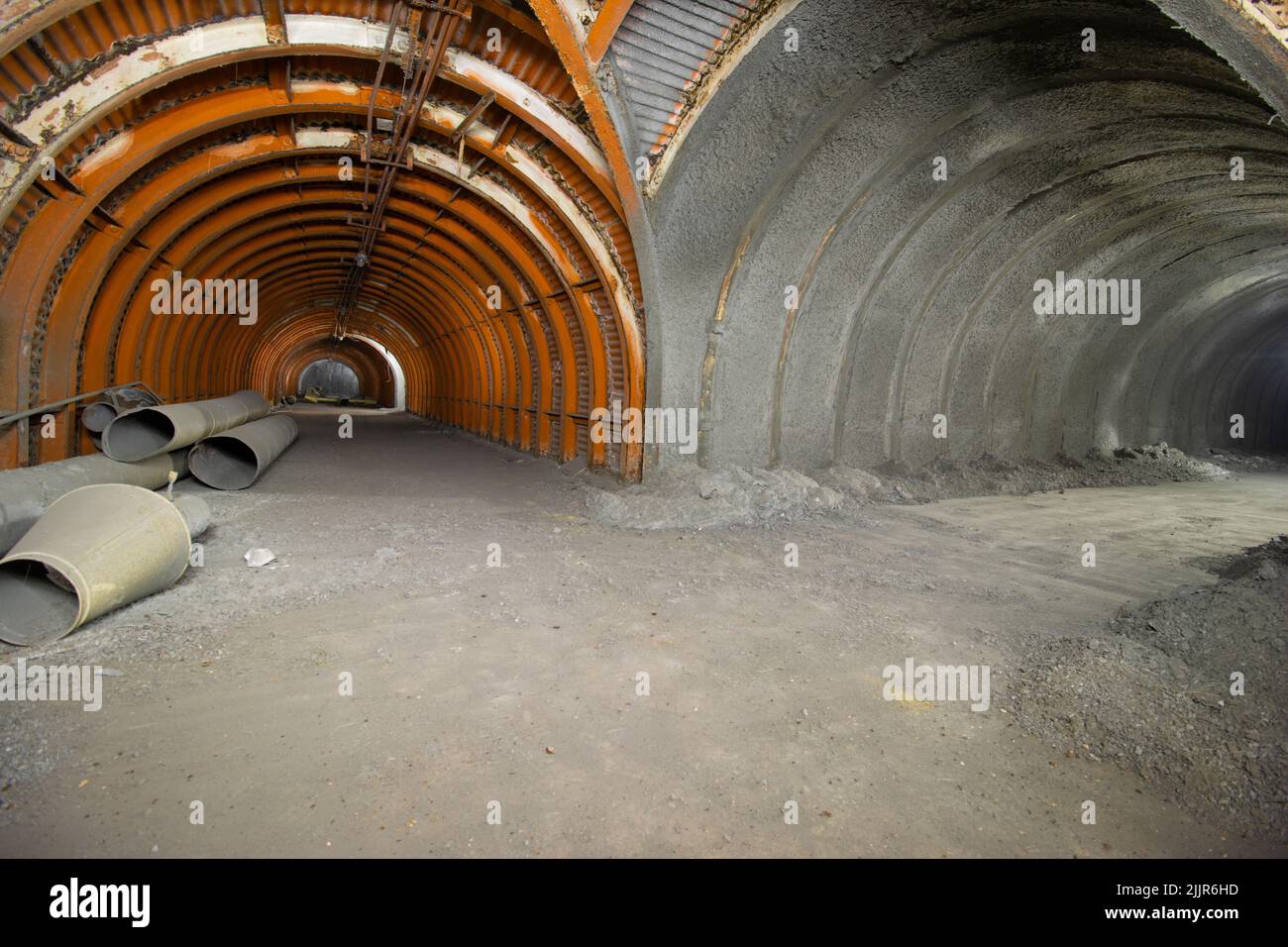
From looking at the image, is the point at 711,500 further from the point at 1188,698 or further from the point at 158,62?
the point at 158,62

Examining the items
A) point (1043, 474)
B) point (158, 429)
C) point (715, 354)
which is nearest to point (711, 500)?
point (715, 354)

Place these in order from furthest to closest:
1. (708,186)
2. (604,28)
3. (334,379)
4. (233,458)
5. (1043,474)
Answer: (334,379) < (1043,474) < (233,458) < (708,186) < (604,28)

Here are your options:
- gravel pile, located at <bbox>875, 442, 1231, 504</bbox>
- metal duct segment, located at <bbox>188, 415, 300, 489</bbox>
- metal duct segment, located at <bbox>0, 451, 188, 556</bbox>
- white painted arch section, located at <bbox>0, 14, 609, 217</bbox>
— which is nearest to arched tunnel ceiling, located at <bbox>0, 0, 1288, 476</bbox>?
white painted arch section, located at <bbox>0, 14, 609, 217</bbox>

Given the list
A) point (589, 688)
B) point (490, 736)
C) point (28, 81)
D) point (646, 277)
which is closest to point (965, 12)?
point (646, 277)

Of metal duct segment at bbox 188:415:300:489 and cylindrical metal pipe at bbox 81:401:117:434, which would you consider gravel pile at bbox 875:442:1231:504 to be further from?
cylindrical metal pipe at bbox 81:401:117:434

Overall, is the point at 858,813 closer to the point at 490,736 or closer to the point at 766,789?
the point at 766,789

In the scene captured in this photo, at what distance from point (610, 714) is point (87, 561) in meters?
3.23

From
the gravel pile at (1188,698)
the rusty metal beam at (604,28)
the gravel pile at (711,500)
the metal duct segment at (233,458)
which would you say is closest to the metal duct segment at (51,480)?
the metal duct segment at (233,458)

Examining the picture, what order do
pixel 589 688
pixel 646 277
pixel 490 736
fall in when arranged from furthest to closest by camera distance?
pixel 646 277 < pixel 589 688 < pixel 490 736

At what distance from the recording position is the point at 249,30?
22.5ft

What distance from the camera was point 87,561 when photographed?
4.15 metres

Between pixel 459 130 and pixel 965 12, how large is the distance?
5.68 m

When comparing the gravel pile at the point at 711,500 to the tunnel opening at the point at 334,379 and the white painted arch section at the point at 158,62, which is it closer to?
the white painted arch section at the point at 158,62

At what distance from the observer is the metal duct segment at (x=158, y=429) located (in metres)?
8.40
